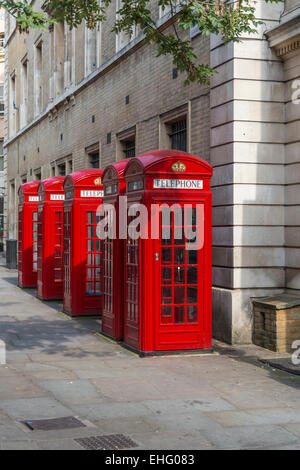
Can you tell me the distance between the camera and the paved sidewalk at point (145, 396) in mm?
5836

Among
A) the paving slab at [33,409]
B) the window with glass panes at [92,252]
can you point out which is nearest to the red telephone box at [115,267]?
the window with glass panes at [92,252]

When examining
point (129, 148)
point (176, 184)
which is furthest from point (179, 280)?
point (129, 148)

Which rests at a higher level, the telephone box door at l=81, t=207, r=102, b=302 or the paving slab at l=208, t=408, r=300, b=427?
the telephone box door at l=81, t=207, r=102, b=302

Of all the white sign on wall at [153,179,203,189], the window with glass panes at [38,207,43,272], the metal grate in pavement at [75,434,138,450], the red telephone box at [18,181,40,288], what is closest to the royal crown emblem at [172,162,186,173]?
the white sign on wall at [153,179,203,189]

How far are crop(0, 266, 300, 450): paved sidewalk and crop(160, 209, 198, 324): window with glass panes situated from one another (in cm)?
66

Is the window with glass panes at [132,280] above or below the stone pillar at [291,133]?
below

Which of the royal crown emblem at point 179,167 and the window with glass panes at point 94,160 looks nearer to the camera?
the royal crown emblem at point 179,167

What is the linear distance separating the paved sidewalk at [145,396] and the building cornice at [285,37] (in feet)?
15.3

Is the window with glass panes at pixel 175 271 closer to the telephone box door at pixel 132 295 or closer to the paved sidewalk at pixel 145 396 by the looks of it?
the telephone box door at pixel 132 295

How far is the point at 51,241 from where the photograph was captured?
53.3ft

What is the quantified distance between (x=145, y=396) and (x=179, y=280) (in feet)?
8.10

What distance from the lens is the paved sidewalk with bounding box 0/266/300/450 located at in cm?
584

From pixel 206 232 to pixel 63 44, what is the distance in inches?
650

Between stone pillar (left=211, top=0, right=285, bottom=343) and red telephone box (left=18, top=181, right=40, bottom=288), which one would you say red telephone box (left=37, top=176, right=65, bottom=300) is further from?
stone pillar (left=211, top=0, right=285, bottom=343)
